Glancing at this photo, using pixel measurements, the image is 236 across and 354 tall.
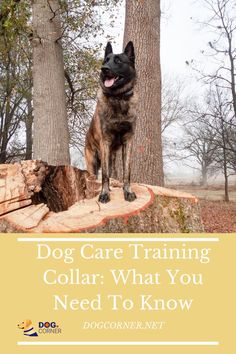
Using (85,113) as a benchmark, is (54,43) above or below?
above

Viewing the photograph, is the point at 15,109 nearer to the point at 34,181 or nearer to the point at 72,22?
the point at 72,22

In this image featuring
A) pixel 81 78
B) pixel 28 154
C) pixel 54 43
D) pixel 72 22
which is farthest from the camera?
pixel 28 154

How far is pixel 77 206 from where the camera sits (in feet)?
12.0

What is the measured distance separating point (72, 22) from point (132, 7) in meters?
2.39

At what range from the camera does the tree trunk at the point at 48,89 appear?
7926 millimetres

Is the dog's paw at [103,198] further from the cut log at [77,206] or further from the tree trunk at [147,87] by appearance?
the tree trunk at [147,87]

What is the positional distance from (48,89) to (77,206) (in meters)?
5.01

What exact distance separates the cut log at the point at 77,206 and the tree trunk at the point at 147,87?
9.34 ft

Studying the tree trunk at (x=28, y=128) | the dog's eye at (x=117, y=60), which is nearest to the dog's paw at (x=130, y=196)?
the dog's eye at (x=117, y=60)
